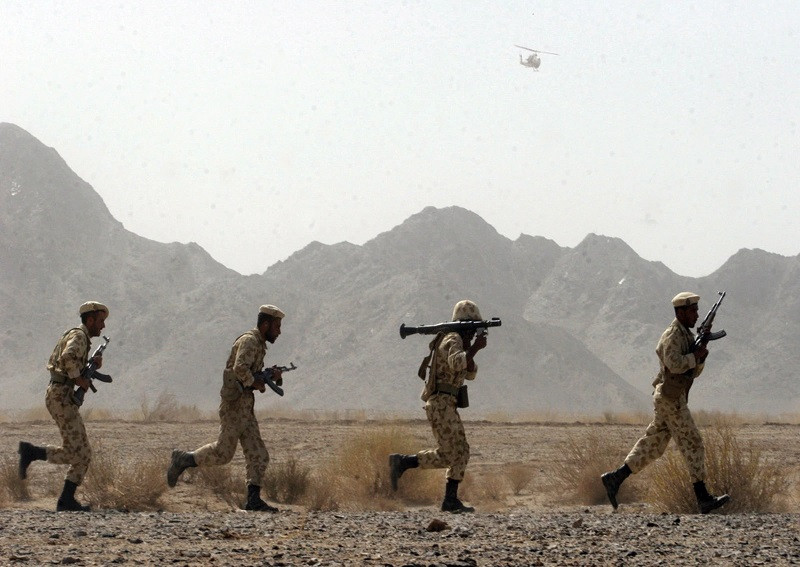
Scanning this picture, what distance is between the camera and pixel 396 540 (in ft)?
24.6

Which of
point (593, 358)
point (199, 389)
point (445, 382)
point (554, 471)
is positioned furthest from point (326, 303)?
point (445, 382)

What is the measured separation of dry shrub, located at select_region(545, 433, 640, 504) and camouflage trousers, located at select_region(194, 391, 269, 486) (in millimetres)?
4036

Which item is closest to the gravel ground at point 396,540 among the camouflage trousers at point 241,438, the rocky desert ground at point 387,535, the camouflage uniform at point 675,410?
the rocky desert ground at point 387,535

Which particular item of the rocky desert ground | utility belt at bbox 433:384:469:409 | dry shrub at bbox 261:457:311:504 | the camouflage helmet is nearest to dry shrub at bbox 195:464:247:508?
the rocky desert ground

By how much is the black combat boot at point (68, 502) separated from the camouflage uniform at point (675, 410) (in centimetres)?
476

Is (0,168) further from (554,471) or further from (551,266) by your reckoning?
(554,471)

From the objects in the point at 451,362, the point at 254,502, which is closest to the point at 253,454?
the point at 254,502

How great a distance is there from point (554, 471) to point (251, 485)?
581 cm

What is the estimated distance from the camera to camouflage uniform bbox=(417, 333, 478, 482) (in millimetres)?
9914

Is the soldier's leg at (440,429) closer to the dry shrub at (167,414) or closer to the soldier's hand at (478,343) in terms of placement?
the soldier's hand at (478,343)

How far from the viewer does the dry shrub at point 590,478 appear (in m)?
12.5

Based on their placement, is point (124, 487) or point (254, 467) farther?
point (124, 487)

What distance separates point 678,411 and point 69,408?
521cm

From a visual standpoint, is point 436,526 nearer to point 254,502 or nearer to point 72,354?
point 254,502
